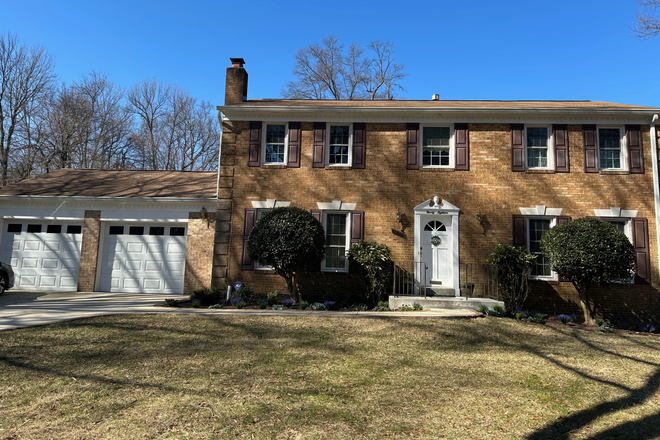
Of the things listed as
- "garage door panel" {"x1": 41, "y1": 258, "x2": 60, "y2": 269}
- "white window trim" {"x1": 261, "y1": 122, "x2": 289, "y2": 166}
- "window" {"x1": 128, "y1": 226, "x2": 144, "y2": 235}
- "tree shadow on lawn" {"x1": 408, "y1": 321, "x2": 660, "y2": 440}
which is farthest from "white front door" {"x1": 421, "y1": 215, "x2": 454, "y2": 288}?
"garage door panel" {"x1": 41, "y1": 258, "x2": 60, "y2": 269}

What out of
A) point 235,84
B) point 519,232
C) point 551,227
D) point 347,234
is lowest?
point 347,234

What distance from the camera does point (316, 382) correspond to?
4969 millimetres

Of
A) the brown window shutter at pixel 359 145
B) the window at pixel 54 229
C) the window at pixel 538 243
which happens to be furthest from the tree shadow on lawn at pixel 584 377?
the window at pixel 54 229

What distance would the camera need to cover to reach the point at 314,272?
11.7 metres

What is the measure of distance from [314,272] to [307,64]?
73.4 feet

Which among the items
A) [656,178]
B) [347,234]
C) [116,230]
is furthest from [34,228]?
[656,178]

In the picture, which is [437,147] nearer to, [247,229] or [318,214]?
[318,214]

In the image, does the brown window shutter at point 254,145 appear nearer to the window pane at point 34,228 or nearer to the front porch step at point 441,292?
the front porch step at point 441,292

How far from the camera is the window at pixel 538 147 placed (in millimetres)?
11945

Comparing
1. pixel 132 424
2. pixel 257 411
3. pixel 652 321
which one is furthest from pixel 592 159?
pixel 132 424

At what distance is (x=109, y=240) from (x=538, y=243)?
13164mm

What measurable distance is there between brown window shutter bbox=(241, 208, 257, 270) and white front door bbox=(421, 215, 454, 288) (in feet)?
16.0

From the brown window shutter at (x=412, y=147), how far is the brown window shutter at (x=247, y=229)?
4.70 metres

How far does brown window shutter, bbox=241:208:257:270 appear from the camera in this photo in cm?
1197
